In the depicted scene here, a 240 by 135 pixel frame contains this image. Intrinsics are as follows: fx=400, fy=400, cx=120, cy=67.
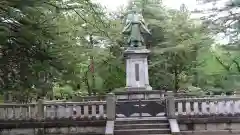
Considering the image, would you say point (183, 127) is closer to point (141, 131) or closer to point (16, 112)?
point (141, 131)

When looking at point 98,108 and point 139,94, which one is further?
point 139,94

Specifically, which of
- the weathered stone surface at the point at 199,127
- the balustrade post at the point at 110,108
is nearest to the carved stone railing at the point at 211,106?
the weathered stone surface at the point at 199,127

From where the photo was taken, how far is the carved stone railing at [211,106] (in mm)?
15539

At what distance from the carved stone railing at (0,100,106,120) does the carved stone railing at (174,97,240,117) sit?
3.31m

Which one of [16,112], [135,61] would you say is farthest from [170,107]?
[135,61]

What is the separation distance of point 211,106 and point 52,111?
6267mm

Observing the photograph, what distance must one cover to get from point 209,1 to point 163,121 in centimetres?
538

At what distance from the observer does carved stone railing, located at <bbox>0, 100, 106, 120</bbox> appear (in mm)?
15734

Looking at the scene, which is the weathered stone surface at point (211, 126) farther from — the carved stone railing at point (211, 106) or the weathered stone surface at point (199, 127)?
the carved stone railing at point (211, 106)

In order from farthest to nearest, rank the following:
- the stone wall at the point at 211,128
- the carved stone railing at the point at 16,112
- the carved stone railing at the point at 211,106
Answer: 1. the carved stone railing at the point at 16,112
2. the carved stone railing at the point at 211,106
3. the stone wall at the point at 211,128


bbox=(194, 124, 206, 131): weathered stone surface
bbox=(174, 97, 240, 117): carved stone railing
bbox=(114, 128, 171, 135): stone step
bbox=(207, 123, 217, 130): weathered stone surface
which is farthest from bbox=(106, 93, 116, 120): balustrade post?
bbox=(207, 123, 217, 130): weathered stone surface

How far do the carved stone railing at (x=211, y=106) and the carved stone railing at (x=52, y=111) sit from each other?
10.8 ft

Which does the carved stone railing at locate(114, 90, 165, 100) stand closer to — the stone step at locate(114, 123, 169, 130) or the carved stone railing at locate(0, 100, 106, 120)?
the carved stone railing at locate(0, 100, 106, 120)

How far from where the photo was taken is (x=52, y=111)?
52.1 ft
